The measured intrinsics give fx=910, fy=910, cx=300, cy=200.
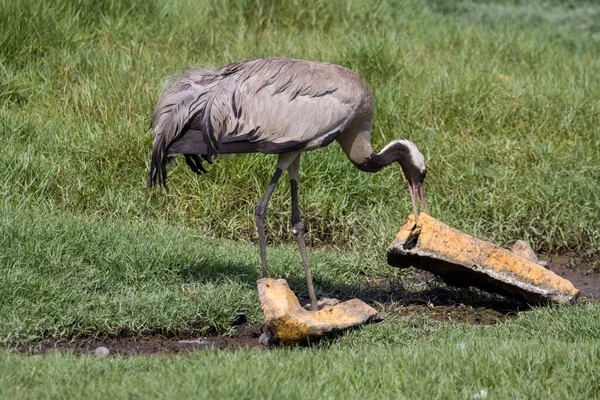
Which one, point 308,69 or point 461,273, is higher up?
point 308,69

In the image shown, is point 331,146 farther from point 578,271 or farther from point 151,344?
A: point 151,344

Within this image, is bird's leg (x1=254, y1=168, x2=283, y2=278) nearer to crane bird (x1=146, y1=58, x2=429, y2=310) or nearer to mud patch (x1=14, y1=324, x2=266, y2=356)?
crane bird (x1=146, y1=58, x2=429, y2=310)

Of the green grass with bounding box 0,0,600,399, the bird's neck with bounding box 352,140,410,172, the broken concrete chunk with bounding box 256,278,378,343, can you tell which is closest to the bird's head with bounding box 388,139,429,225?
the bird's neck with bounding box 352,140,410,172

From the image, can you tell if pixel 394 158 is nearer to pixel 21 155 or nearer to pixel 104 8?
pixel 21 155

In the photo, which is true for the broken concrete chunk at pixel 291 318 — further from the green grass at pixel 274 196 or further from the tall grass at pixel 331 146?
the tall grass at pixel 331 146

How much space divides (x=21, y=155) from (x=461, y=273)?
366cm

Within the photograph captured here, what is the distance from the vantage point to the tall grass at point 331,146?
7.43 metres

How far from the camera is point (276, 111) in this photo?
578 centimetres

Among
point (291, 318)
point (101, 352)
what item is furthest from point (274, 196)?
point (101, 352)

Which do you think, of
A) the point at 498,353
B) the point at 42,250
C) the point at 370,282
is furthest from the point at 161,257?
the point at 498,353

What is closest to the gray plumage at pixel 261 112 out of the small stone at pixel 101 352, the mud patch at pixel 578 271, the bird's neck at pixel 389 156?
the bird's neck at pixel 389 156

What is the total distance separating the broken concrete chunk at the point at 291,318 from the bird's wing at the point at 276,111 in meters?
1.00

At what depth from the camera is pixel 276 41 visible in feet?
31.7

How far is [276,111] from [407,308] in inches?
62.2
